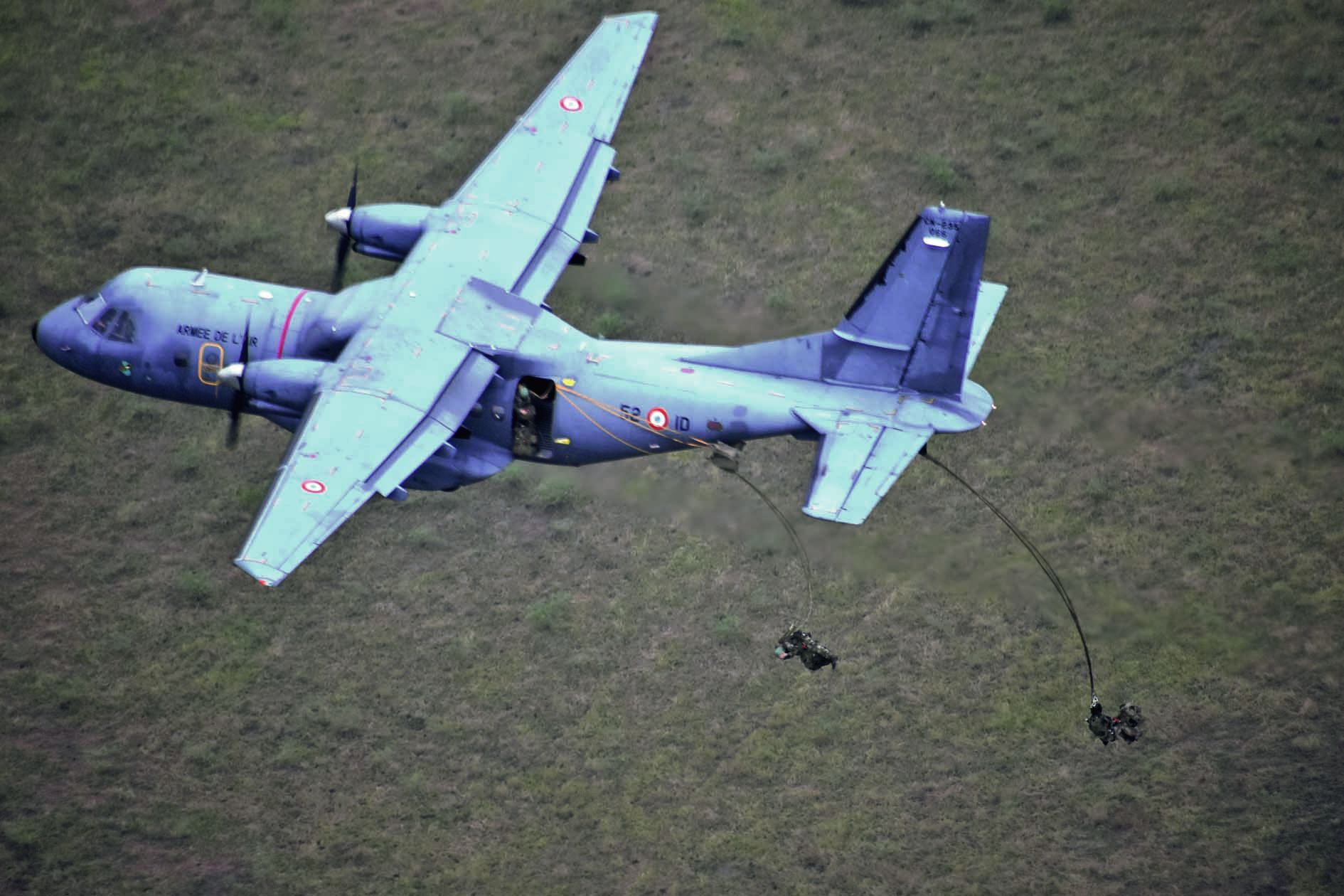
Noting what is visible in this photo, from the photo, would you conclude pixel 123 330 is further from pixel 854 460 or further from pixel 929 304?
pixel 929 304

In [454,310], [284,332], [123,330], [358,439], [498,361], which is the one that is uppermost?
[454,310]

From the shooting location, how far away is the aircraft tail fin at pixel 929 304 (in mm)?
50562

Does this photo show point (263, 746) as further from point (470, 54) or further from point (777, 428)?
point (470, 54)

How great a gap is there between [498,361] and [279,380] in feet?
19.4

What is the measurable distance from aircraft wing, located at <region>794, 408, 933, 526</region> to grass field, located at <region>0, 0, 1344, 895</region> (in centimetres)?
981

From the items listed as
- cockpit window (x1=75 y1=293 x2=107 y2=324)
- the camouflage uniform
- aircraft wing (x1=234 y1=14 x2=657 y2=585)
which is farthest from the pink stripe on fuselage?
the camouflage uniform

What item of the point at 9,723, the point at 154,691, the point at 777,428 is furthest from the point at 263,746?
the point at 777,428

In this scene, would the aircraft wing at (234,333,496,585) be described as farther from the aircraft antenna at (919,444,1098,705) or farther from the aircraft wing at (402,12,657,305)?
the aircraft antenna at (919,444,1098,705)

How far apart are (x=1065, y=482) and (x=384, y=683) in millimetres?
22250

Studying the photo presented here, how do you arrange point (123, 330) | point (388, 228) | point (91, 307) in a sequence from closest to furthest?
point (123, 330), point (91, 307), point (388, 228)

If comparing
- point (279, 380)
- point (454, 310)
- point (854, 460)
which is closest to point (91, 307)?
point (279, 380)

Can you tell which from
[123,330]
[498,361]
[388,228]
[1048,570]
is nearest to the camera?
[498,361]

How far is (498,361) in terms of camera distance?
54.7 metres

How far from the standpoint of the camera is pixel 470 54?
250ft
